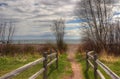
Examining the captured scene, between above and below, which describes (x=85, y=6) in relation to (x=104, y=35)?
above

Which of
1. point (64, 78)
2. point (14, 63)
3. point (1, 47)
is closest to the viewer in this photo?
point (64, 78)

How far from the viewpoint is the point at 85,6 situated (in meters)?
30.8

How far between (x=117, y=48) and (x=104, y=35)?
2.28 m

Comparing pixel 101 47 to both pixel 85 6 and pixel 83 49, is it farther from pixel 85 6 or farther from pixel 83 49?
pixel 85 6

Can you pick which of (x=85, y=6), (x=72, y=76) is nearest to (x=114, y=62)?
(x=72, y=76)

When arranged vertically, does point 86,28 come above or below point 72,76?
above

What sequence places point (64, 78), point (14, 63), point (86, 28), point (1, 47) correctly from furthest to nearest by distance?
point (86, 28)
point (1, 47)
point (14, 63)
point (64, 78)

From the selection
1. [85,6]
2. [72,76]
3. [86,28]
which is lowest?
[72,76]

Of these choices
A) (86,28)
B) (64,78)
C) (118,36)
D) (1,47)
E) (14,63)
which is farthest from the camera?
(118,36)

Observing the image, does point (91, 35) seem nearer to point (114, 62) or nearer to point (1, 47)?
point (1, 47)

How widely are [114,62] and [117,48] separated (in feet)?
38.7

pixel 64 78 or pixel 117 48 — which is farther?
pixel 117 48

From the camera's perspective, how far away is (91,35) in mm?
31297

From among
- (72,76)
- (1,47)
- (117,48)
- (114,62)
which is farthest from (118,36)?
(72,76)
